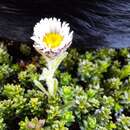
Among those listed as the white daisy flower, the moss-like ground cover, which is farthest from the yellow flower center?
the moss-like ground cover

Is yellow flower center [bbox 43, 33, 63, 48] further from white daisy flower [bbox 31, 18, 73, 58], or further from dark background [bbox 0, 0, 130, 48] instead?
dark background [bbox 0, 0, 130, 48]

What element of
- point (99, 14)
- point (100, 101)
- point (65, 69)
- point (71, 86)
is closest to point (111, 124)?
point (100, 101)

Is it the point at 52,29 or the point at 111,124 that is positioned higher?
the point at 52,29

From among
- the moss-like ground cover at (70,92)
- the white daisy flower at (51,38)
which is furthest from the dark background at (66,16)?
the white daisy flower at (51,38)

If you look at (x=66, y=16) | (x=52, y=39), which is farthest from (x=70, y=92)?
(x=66, y=16)

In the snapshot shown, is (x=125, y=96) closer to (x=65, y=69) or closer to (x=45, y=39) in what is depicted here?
(x=65, y=69)

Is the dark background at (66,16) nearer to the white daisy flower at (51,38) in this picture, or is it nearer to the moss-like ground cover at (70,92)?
the moss-like ground cover at (70,92)
